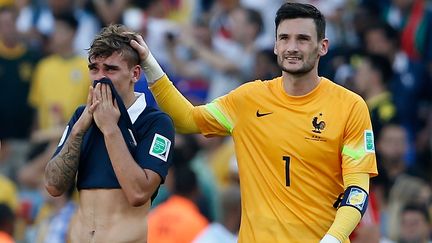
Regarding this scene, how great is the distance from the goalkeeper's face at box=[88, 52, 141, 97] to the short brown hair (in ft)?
0.09

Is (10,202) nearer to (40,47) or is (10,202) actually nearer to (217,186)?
(217,186)

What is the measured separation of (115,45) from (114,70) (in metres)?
0.16

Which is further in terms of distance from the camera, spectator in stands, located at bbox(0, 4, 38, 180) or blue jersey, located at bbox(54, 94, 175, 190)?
spectator in stands, located at bbox(0, 4, 38, 180)

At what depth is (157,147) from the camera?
29.0ft

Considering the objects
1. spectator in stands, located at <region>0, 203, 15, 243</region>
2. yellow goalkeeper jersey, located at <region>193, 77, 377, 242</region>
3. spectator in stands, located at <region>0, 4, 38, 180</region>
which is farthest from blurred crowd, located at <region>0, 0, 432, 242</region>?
yellow goalkeeper jersey, located at <region>193, 77, 377, 242</region>

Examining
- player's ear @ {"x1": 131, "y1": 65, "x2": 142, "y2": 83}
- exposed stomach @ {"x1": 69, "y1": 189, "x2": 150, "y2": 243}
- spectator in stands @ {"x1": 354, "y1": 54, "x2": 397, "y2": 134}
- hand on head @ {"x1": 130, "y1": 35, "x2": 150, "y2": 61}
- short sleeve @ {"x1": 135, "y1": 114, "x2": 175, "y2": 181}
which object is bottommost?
spectator in stands @ {"x1": 354, "y1": 54, "x2": 397, "y2": 134}

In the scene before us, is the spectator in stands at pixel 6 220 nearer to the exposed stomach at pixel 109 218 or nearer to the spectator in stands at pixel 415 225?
the spectator in stands at pixel 415 225

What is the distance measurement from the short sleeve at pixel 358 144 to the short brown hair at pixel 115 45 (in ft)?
4.72

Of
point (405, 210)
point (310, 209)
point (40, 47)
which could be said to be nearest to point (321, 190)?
point (310, 209)

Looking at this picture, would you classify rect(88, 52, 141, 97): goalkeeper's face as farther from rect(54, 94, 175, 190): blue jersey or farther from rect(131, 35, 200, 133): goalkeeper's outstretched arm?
rect(131, 35, 200, 133): goalkeeper's outstretched arm

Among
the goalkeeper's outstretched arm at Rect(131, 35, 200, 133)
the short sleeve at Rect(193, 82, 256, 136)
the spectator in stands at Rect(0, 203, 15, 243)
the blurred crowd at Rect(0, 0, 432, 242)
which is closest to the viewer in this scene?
the goalkeeper's outstretched arm at Rect(131, 35, 200, 133)

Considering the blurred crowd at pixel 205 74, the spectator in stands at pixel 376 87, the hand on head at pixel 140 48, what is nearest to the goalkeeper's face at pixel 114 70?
the hand on head at pixel 140 48

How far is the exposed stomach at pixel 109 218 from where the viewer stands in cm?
876

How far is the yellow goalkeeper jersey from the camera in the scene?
912 centimetres
